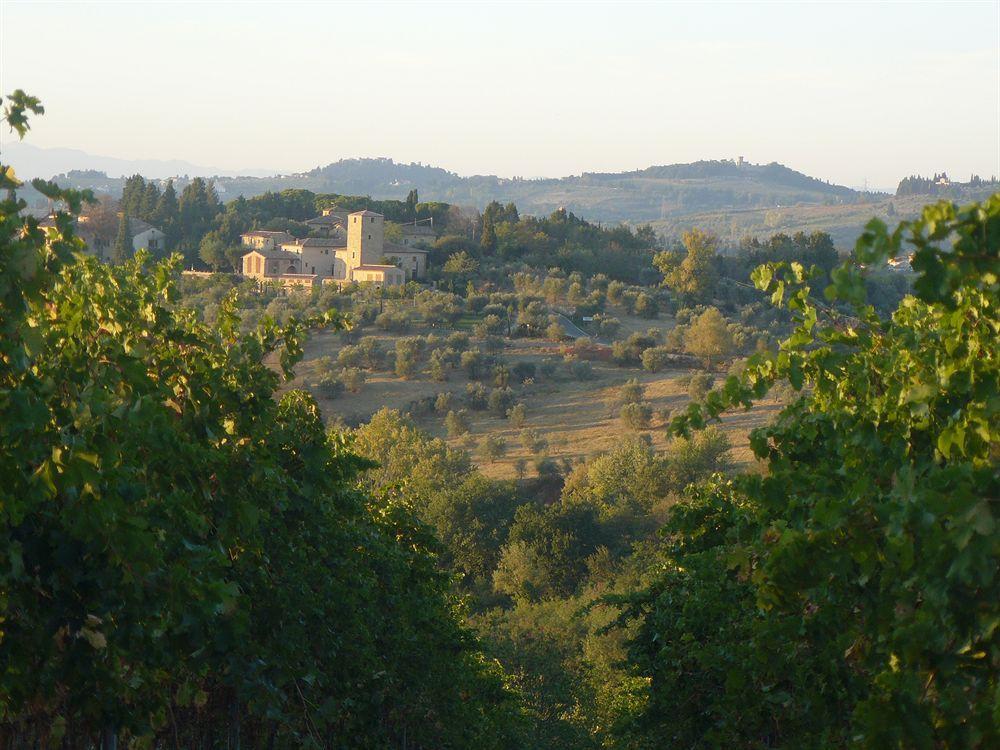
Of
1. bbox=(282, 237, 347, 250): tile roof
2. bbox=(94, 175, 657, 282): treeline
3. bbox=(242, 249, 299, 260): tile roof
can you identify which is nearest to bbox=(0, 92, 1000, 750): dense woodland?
bbox=(242, 249, 299, 260): tile roof

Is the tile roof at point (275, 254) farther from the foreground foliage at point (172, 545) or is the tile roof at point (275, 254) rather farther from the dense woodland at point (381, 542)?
the foreground foliage at point (172, 545)

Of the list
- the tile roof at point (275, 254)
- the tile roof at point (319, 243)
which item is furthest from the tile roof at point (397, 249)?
the tile roof at point (275, 254)

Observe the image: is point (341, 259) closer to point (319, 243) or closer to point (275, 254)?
point (319, 243)

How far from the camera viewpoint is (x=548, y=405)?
55.8 m

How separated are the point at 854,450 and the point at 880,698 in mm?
1492

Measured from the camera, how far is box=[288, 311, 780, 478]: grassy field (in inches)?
1927

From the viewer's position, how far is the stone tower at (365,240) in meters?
83.6

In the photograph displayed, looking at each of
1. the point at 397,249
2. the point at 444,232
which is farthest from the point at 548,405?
the point at 444,232

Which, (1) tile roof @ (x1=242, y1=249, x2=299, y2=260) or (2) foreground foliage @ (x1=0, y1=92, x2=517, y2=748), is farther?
(1) tile roof @ (x1=242, y1=249, x2=299, y2=260)

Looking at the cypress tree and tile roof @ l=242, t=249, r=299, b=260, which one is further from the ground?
the cypress tree

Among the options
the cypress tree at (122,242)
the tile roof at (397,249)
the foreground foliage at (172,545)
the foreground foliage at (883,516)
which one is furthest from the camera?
the tile roof at (397,249)

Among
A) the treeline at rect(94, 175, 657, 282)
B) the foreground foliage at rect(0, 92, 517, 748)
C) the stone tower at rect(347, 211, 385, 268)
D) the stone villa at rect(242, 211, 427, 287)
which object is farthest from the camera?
the treeline at rect(94, 175, 657, 282)

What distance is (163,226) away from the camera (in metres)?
95.2

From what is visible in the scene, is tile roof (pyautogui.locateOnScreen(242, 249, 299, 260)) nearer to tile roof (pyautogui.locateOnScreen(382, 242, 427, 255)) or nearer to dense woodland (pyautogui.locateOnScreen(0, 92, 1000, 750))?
tile roof (pyautogui.locateOnScreen(382, 242, 427, 255))
